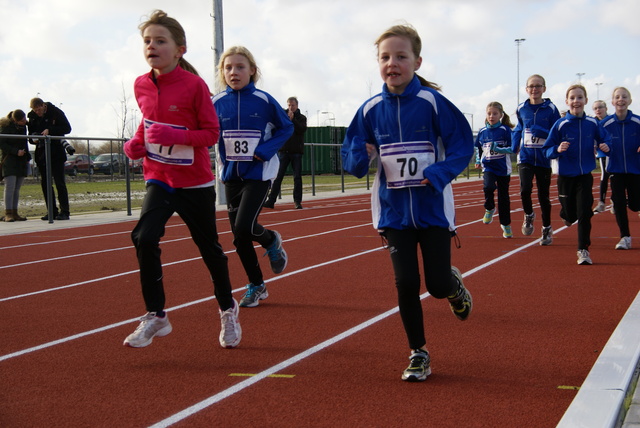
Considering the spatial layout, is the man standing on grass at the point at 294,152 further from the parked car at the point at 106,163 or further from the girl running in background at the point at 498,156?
the parked car at the point at 106,163

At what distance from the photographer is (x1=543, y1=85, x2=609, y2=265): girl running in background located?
8578mm

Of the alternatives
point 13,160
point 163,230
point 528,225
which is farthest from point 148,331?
point 13,160

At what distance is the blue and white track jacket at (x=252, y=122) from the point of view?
253 inches

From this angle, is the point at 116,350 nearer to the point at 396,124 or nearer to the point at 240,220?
the point at 240,220

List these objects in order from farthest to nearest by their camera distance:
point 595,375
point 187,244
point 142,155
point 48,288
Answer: point 187,244
point 48,288
point 142,155
point 595,375

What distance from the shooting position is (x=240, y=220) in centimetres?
634

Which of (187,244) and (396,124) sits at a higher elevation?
(396,124)

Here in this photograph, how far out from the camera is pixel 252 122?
6422 millimetres

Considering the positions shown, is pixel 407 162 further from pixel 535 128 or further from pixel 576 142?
pixel 535 128

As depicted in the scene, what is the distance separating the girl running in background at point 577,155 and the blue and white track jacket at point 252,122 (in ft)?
11.5

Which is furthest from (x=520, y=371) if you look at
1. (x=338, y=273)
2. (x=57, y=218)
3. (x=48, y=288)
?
(x=57, y=218)

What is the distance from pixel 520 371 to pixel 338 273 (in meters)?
3.81

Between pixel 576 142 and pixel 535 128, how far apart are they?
57.2 inches

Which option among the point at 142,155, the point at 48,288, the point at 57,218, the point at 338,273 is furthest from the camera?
the point at 57,218
